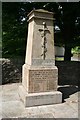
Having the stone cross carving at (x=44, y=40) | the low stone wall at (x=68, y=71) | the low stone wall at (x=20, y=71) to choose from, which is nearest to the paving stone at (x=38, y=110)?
the stone cross carving at (x=44, y=40)

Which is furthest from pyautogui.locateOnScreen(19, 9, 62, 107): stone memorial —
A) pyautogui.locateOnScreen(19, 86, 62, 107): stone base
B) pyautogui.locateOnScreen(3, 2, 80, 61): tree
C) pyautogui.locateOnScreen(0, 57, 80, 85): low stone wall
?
pyautogui.locateOnScreen(3, 2, 80, 61): tree

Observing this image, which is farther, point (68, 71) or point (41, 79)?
point (68, 71)

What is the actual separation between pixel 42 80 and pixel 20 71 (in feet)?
12.4

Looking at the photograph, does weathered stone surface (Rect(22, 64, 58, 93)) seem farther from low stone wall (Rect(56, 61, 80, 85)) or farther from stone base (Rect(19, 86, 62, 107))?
low stone wall (Rect(56, 61, 80, 85))

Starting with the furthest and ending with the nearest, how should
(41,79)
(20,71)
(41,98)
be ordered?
(20,71)
(41,79)
(41,98)

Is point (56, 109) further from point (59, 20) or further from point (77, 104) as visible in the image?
point (59, 20)

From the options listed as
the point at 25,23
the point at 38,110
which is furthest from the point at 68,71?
the point at 38,110

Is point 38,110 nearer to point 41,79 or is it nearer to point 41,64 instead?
point 41,79

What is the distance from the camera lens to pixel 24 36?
8977mm

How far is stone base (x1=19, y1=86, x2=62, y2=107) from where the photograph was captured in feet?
16.6

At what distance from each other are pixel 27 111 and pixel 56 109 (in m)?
0.78

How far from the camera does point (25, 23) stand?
886cm

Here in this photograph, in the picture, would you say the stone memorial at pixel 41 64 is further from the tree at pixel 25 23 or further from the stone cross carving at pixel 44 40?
the tree at pixel 25 23

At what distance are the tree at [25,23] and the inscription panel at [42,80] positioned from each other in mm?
3901
